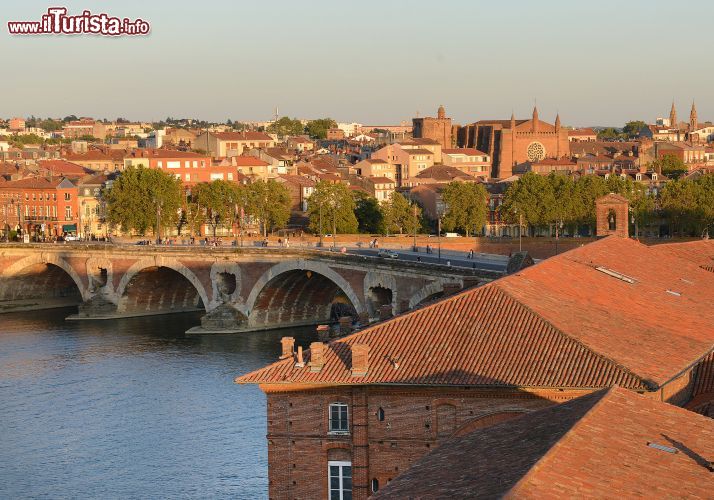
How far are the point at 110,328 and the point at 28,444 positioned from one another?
98.8 ft

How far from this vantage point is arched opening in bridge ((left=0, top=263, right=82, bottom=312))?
8931cm

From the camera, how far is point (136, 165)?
121 m

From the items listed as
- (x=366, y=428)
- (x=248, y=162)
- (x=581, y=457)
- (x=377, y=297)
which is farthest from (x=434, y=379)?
(x=248, y=162)

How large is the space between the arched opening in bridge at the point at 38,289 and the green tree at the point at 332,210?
19.5m

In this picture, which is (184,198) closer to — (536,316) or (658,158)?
(658,158)

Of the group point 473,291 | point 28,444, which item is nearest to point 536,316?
point 473,291

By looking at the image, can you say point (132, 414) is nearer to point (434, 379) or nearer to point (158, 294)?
point (434, 379)

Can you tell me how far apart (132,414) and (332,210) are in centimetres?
5424

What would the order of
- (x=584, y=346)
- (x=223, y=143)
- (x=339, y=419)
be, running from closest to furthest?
(x=584, y=346) < (x=339, y=419) < (x=223, y=143)

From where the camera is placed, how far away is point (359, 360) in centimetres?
2762

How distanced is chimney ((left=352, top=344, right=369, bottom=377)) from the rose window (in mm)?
134386

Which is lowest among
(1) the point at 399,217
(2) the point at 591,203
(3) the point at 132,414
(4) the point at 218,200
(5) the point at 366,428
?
(3) the point at 132,414

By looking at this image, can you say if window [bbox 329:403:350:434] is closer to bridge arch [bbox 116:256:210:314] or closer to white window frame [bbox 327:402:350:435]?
white window frame [bbox 327:402:350:435]

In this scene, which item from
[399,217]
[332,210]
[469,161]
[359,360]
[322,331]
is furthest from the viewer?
[469,161]
